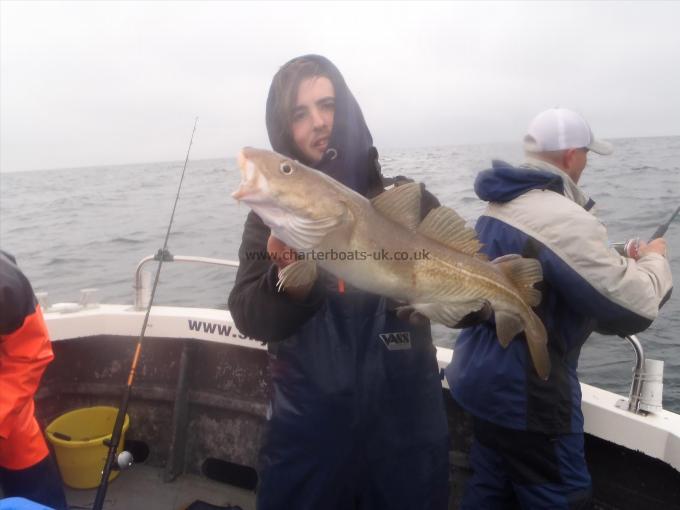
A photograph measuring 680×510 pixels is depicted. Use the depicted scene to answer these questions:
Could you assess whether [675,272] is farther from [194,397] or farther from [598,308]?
[194,397]

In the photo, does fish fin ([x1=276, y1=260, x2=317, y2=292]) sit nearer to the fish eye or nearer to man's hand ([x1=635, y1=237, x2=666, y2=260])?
the fish eye

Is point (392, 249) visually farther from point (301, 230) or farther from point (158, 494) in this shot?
point (158, 494)

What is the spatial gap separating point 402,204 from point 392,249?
9.2 inches

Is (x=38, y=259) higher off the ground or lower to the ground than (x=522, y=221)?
lower

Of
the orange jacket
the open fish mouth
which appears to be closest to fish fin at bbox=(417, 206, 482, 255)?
the open fish mouth

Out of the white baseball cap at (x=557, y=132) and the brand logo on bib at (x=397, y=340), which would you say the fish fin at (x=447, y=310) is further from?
the white baseball cap at (x=557, y=132)

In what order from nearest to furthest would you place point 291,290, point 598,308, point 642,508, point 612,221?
point 291,290 < point 598,308 < point 642,508 < point 612,221

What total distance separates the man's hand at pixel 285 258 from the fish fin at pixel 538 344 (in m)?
1.22

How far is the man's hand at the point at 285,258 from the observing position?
2.16 metres

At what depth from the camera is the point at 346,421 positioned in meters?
2.34

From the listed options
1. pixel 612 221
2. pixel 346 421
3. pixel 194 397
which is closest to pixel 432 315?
pixel 346 421

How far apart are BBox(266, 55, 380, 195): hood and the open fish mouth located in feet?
1.98

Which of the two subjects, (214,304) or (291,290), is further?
(214,304)

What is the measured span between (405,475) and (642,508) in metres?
1.85
